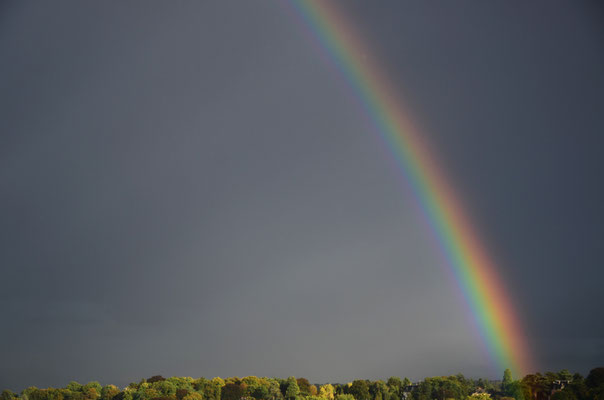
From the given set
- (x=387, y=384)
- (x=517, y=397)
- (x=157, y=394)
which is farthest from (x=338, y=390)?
(x=157, y=394)

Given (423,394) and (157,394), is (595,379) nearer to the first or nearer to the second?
(423,394)

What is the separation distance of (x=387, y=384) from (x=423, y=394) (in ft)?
65.4

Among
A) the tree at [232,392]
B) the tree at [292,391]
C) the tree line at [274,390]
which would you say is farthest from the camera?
the tree at [292,391]

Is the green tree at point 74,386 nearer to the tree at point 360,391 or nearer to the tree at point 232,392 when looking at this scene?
the tree at point 232,392

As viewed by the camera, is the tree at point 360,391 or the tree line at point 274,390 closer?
the tree line at point 274,390

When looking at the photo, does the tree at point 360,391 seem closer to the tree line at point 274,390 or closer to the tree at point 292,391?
the tree line at point 274,390

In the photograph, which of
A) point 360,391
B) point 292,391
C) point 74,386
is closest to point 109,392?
point 74,386

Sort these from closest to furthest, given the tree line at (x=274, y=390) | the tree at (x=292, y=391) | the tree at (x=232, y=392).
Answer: the tree line at (x=274, y=390)
the tree at (x=232, y=392)
the tree at (x=292, y=391)

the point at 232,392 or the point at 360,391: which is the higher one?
the point at 360,391

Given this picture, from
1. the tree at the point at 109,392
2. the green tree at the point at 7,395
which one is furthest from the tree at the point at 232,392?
the green tree at the point at 7,395

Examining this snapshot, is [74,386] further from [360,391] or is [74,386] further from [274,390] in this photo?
[360,391]

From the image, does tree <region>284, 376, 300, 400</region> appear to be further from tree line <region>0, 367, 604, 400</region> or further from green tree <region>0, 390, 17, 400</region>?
green tree <region>0, 390, 17, 400</region>

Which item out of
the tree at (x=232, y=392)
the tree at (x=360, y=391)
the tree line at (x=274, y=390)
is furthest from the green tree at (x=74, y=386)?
the tree at (x=360, y=391)

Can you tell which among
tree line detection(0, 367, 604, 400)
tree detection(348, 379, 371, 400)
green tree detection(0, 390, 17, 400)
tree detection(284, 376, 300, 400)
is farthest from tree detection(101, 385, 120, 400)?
tree detection(348, 379, 371, 400)
